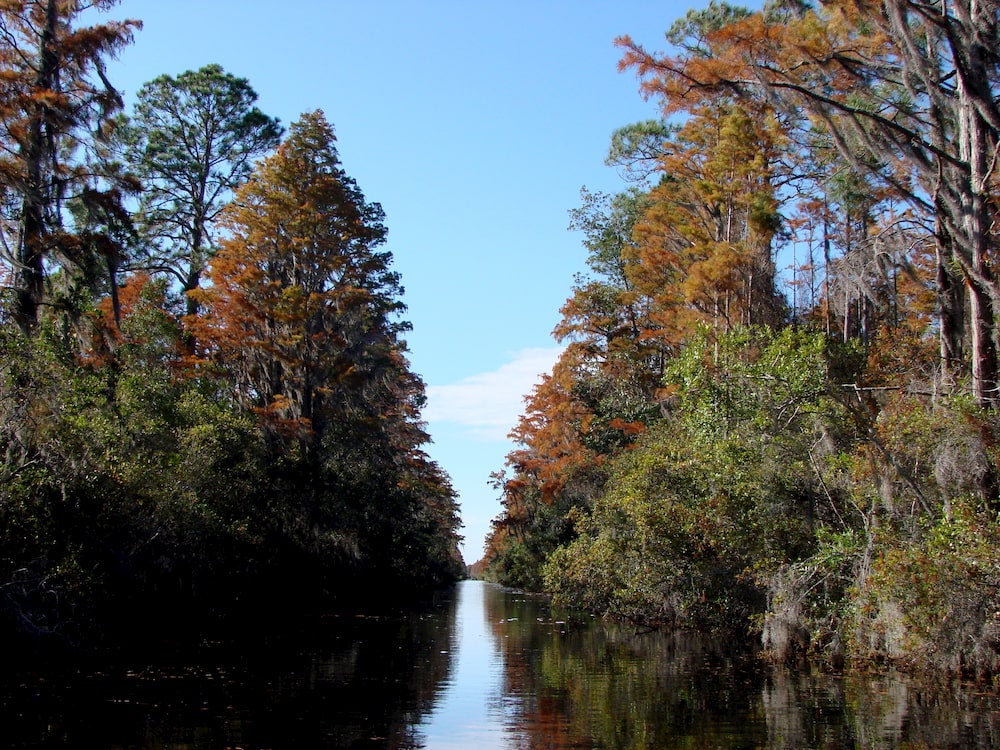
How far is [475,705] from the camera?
11336 mm

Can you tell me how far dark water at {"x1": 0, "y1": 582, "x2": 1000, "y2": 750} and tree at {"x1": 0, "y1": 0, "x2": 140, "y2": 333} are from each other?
306 inches

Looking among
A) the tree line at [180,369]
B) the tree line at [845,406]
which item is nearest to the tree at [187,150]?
the tree line at [180,369]

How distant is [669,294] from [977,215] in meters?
16.8

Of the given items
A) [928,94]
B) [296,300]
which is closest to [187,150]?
[296,300]

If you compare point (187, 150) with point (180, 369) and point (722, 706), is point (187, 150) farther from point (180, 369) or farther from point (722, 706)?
point (722, 706)

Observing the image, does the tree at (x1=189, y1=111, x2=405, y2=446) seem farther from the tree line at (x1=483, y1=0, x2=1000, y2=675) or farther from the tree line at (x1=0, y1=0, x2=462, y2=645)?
the tree line at (x1=483, y1=0, x2=1000, y2=675)

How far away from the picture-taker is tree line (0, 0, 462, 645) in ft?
46.2

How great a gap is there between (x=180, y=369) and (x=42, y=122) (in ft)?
35.5

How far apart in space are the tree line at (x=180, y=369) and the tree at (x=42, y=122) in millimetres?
38

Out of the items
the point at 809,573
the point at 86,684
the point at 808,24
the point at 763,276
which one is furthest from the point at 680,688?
the point at 763,276

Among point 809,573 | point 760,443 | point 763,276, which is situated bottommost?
point 809,573

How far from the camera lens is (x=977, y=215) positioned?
1288 centimetres

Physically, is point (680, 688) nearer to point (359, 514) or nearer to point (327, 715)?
point (327, 715)

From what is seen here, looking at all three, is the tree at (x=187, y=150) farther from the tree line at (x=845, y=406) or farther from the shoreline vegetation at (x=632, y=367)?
the tree line at (x=845, y=406)
